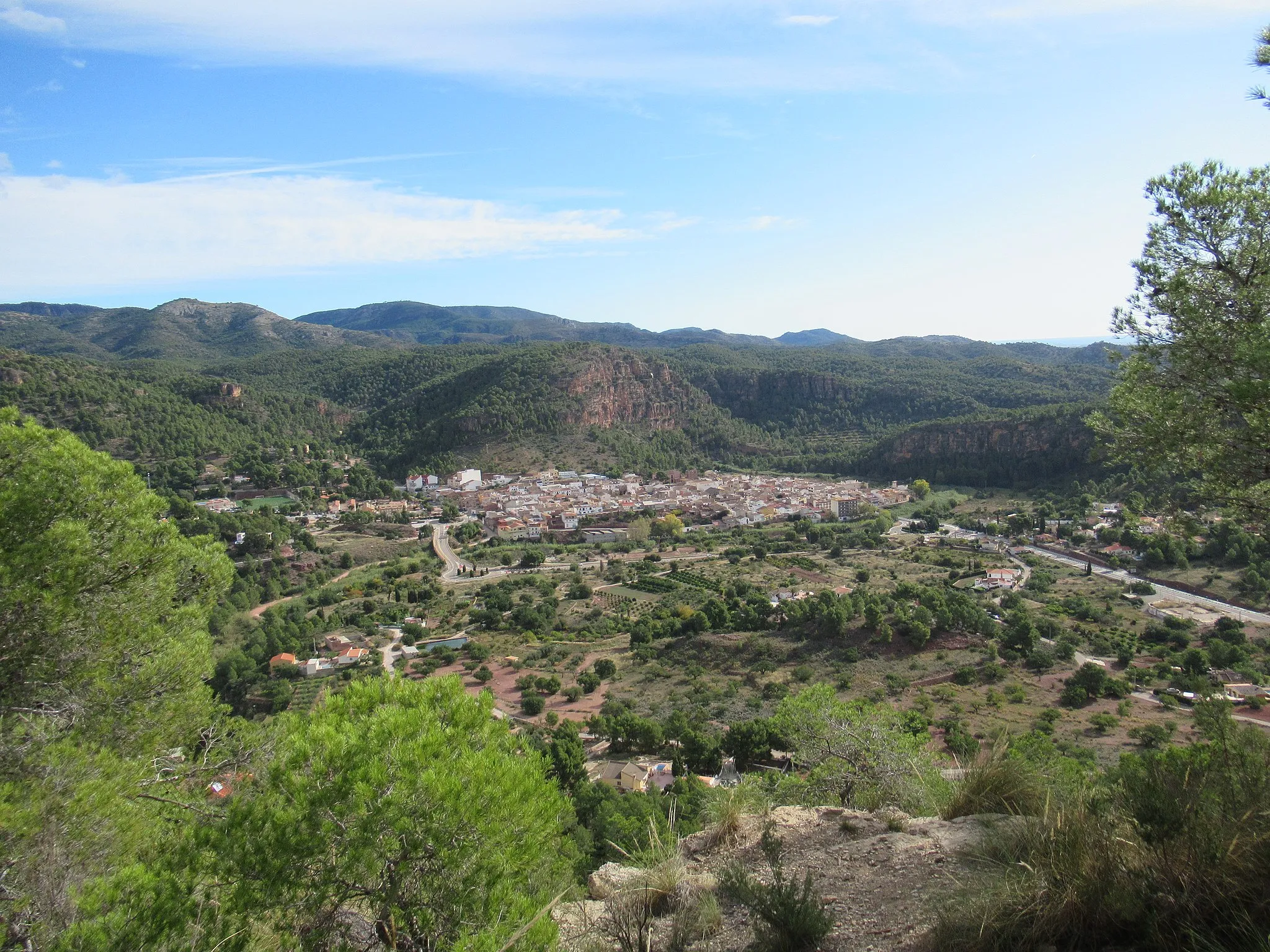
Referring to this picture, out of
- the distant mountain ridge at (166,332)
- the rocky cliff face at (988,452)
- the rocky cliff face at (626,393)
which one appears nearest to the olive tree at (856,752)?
the rocky cliff face at (988,452)

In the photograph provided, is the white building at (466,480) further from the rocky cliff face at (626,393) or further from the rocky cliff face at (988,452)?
the rocky cliff face at (988,452)

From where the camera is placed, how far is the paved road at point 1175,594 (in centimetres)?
2280

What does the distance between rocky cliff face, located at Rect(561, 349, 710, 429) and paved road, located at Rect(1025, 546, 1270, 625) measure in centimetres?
4616

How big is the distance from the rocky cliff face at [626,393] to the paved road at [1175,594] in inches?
1818

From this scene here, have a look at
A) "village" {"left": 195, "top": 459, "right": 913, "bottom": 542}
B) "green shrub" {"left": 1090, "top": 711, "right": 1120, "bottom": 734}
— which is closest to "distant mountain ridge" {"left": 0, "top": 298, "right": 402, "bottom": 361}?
"village" {"left": 195, "top": 459, "right": 913, "bottom": 542}

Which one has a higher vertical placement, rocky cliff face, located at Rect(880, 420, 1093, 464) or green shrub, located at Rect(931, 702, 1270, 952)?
green shrub, located at Rect(931, 702, 1270, 952)

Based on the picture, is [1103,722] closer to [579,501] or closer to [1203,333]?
[1203,333]

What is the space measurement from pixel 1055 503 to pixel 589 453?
37.6 metres

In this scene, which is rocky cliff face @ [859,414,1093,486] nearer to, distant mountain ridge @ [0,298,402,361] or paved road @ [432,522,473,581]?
paved road @ [432,522,473,581]

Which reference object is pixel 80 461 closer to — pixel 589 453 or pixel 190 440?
pixel 190 440

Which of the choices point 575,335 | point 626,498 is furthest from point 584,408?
point 575,335

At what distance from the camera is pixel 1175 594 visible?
1028 inches

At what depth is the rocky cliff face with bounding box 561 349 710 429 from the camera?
240 ft

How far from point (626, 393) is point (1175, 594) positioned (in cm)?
5749
